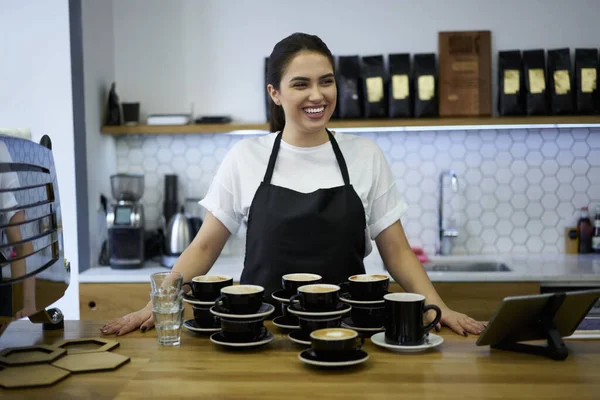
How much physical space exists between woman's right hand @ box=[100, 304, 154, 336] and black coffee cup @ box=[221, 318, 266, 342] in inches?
11.1

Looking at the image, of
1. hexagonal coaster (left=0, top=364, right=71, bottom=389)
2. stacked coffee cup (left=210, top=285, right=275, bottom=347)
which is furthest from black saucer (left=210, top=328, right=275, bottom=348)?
hexagonal coaster (left=0, top=364, right=71, bottom=389)

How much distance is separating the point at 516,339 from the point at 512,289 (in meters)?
1.74

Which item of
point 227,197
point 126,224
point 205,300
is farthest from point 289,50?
point 126,224

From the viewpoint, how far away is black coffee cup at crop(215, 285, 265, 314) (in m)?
1.64

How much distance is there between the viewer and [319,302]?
5.37 feet

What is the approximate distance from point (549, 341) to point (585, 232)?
8.01 feet

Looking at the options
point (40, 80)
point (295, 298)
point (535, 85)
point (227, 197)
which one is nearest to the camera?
point (295, 298)

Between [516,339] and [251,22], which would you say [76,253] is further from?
[516,339]

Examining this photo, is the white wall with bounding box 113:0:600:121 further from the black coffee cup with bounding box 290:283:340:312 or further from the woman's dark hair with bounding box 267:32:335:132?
the black coffee cup with bounding box 290:283:340:312

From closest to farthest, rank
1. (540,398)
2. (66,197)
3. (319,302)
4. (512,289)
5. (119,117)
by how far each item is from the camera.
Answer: (540,398) < (319,302) < (512,289) < (66,197) < (119,117)

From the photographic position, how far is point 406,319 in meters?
1.63

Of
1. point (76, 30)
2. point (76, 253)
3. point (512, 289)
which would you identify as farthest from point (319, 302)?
point (76, 30)

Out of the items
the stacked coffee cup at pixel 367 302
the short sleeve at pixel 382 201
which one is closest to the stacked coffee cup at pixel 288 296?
the stacked coffee cup at pixel 367 302

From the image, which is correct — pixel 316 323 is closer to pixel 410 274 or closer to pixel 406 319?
pixel 406 319
